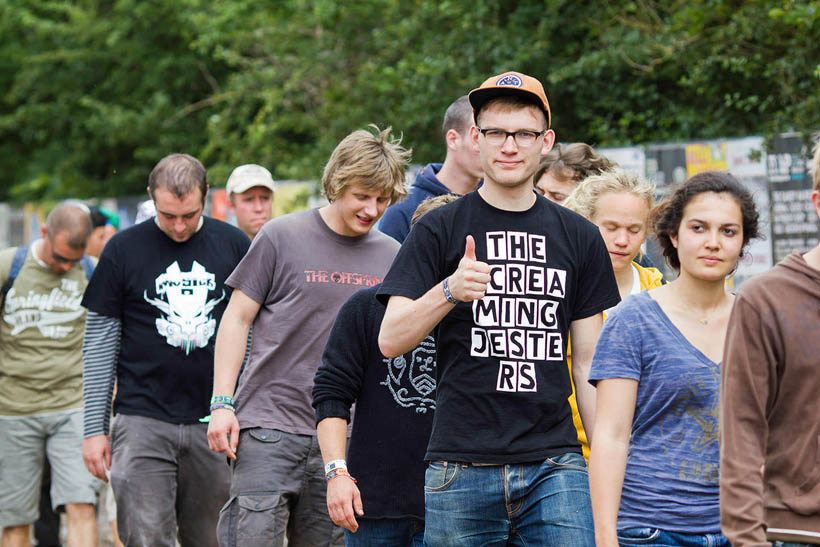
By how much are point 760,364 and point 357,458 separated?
1837 millimetres

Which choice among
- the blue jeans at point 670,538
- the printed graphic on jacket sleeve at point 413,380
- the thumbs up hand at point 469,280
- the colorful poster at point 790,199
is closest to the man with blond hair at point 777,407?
the blue jeans at point 670,538

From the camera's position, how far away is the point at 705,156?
30.5 feet

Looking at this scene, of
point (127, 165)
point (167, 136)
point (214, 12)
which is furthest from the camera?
point (127, 165)

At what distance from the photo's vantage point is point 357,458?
166 inches

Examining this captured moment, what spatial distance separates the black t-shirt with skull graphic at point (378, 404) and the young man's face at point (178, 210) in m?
1.77

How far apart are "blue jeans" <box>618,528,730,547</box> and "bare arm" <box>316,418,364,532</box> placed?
1.00 meters

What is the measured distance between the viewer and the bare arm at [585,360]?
3.80 metres

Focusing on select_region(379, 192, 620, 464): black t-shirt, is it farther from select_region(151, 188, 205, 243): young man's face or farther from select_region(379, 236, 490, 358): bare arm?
select_region(151, 188, 205, 243): young man's face

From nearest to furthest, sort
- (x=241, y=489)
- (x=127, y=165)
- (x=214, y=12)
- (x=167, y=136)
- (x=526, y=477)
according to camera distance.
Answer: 1. (x=526, y=477)
2. (x=241, y=489)
3. (x=214, y=12)
4. (x=167, y=136)
5. (x=127, y=165)

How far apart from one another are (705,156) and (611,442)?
20.5ft

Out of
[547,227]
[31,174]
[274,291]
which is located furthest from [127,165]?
[547,227]

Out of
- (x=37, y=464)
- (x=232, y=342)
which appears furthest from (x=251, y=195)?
(x=232, y=342)

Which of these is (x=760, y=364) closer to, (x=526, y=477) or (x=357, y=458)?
(x=526, y=477)

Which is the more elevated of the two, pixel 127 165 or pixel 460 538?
pixel 127 165
